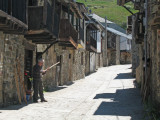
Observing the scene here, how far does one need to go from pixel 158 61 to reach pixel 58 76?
10.1 meters

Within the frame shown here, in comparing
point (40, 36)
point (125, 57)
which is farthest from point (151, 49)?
point (125, 57)

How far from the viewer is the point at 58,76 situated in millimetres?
17984

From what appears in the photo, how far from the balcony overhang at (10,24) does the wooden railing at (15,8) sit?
0.76 feet

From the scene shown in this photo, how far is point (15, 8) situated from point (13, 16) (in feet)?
0.93

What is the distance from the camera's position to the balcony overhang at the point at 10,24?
25.7ft

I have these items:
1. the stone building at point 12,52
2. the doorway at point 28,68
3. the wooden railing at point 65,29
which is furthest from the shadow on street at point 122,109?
the wooden railing at point 65,29

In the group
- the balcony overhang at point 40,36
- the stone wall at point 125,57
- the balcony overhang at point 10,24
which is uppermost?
the balcony overhang at point 10,24

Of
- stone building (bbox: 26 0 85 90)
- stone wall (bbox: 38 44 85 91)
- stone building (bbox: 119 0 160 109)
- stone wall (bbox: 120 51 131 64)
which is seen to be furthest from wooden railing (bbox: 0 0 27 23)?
stone wall (bbox: 120 51 131 64)

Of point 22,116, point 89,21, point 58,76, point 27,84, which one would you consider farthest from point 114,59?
point 22,116

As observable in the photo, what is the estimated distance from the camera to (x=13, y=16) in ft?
29.4

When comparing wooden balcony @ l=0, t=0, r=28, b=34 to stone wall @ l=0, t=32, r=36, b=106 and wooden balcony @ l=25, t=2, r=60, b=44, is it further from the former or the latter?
wooden balcony @ l=25, t=2, r=60, b=44

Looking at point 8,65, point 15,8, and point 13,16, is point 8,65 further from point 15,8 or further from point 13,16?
point 15,8

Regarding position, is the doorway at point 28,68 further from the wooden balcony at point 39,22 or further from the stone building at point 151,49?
the stone building at point 151,49

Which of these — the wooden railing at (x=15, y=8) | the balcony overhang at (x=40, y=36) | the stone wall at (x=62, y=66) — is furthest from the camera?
the stone wall at (x=62, y=66)
